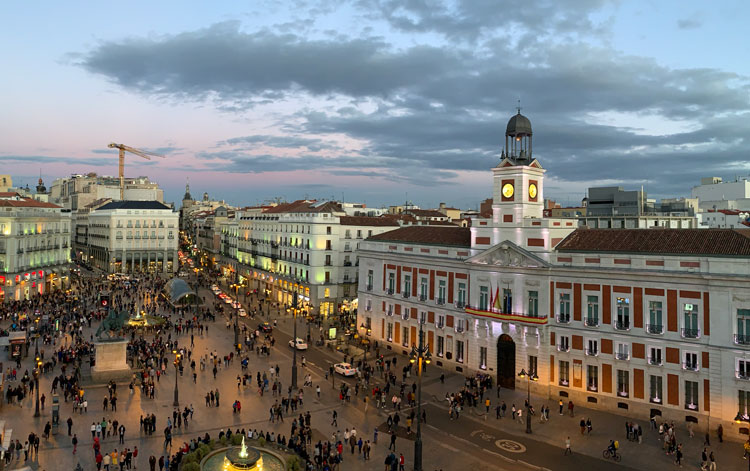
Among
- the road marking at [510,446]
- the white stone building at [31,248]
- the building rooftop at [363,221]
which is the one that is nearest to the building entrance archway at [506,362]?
the road marking at [510,446]

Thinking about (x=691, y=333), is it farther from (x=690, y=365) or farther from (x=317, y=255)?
(x=317, y=255)

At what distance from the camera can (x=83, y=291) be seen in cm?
8225

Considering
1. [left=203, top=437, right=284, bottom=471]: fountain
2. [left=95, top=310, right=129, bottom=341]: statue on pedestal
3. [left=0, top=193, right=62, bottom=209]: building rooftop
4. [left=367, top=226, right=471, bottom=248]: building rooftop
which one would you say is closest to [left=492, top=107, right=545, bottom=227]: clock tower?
[left=367, top=226, right=471, bottom=248]: building rooftop

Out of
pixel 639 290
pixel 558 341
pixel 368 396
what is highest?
pixel 639 290

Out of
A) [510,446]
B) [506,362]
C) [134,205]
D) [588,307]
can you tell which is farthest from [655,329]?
[134,205]

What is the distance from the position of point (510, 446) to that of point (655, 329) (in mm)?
13397

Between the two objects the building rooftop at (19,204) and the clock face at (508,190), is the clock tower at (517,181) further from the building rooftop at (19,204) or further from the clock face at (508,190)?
the building rooftop at (19,204)

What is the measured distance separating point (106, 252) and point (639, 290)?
110 metres

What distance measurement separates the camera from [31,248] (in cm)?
7712

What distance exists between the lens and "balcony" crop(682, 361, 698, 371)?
111ft

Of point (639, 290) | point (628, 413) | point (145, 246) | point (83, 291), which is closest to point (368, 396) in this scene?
point (628, 413)

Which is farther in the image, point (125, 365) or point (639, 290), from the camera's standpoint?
point (125, 365)

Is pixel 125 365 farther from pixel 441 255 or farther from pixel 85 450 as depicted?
pixel 441 255

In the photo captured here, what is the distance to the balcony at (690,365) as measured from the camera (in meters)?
33.7
